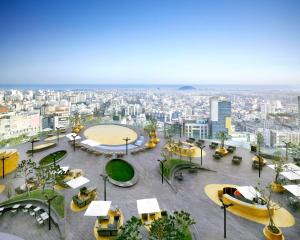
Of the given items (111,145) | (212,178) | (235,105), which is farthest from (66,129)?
(235,105)

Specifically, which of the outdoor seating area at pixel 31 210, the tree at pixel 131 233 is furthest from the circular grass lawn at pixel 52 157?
the tree at pixel 131 233

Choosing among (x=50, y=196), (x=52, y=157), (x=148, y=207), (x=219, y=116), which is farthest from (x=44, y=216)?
(x=219, y=116)

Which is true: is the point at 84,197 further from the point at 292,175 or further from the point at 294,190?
the point at 292,175

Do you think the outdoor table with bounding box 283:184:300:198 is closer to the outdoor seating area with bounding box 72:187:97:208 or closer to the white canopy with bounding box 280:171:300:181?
the white canopy with bounding box 280:171:300:181

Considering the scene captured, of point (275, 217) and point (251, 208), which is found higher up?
point (251, 208)

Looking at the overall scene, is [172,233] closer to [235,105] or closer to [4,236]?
[4,236]

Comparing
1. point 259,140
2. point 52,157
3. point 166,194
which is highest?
point 259,140

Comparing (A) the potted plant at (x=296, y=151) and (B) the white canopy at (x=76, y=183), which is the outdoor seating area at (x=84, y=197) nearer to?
(B) the white canopy at (x=76, y=183)

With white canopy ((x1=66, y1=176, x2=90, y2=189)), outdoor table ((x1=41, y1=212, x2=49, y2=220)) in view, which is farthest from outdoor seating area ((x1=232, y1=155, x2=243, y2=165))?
outdoor table ((x1=41, y1=212, x2=49, y2=220))
